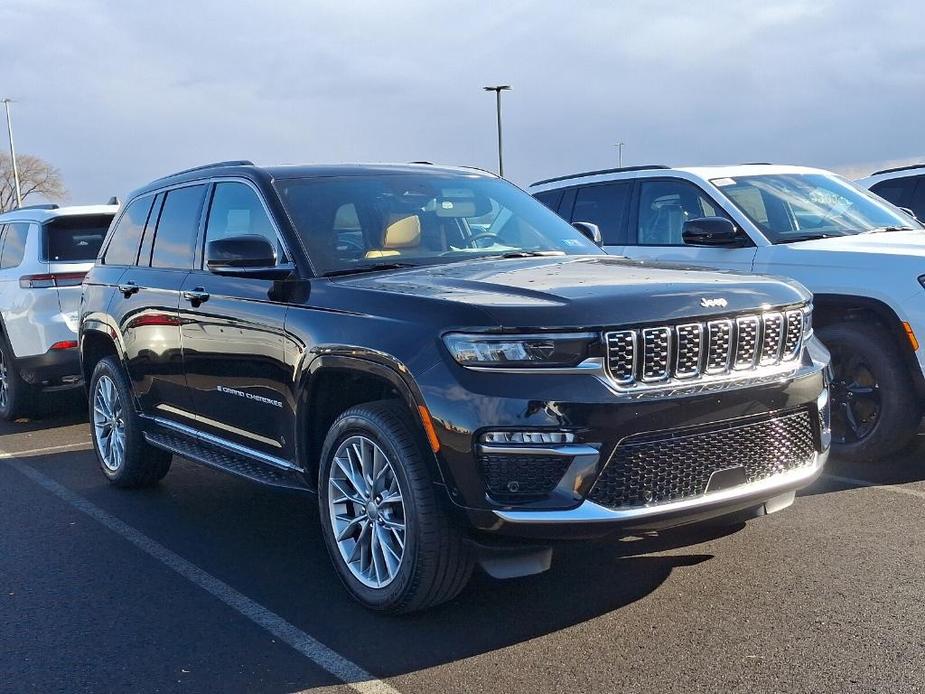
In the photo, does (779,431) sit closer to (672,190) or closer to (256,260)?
(256,260)

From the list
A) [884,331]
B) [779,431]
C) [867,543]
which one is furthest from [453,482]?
[884,331]

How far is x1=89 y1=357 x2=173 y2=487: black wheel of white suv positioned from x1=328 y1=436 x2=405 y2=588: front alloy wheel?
244 cm

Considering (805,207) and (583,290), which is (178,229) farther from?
(805,207)

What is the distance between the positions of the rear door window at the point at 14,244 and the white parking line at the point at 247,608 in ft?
11.6

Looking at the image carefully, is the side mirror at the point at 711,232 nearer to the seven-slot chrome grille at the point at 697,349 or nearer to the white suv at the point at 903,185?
the seven-slot chrome grille at the point at 697,349

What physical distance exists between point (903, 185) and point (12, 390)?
9.29 metres

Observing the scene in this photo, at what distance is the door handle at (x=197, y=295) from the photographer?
17.5ft

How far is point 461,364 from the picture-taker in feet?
12.2

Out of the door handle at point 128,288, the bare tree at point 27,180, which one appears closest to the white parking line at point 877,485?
the door handle at point 128,288

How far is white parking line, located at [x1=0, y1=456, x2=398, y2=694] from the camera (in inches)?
145

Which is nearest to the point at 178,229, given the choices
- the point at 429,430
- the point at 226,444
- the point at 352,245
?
the point at 226,444

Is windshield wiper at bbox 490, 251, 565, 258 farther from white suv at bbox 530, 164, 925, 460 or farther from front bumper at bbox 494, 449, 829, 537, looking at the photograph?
front bumper at bbox 494, 449, 829, 537

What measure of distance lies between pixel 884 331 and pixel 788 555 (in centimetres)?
215

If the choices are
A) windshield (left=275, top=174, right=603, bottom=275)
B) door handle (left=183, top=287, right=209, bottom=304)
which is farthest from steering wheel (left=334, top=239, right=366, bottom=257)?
door handle (left=183, top=287, right=209, bottom=304)
